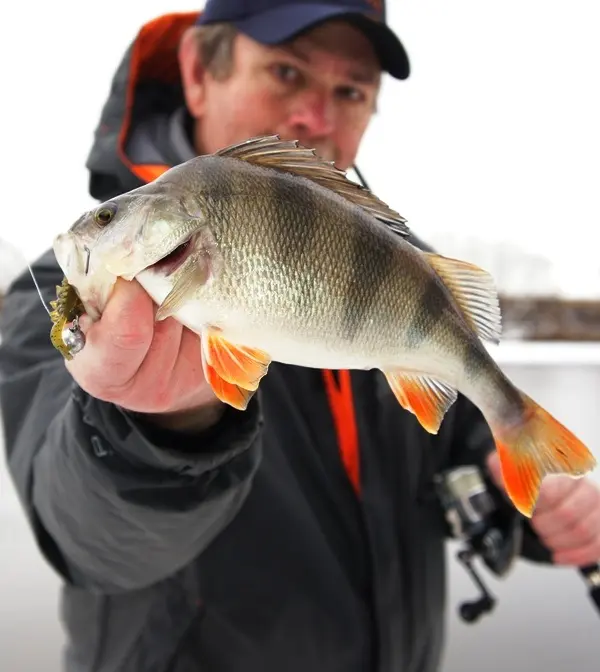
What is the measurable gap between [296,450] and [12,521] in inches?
53.6

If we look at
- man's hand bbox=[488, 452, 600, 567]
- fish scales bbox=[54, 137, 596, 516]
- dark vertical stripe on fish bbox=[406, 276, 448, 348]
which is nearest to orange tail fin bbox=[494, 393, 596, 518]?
fish scales bbox=[54, 137, 596, 516]

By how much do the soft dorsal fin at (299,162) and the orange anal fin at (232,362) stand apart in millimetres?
168

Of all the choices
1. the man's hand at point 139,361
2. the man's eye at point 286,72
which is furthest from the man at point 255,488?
the man's hand at point 139,361

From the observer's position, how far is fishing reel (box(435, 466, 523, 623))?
4.21ft

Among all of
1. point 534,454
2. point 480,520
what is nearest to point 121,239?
point 534,454

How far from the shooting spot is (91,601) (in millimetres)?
1092

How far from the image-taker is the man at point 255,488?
776 millimetres

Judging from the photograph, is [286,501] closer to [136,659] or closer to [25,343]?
[136,659]

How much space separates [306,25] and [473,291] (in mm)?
683

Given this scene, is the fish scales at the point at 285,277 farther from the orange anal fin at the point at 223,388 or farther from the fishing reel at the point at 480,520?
the fishing reel at the point at 480,520

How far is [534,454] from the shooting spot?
59 centimetres

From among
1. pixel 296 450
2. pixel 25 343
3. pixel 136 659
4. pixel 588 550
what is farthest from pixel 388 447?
pixel 25 343

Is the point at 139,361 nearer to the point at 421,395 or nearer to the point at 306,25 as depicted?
the point at 421,395

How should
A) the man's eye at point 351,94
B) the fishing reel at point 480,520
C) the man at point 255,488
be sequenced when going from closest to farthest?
the man at point 255,488 < the man's eye at point 351,94 < the fishing reel at point 480,520
